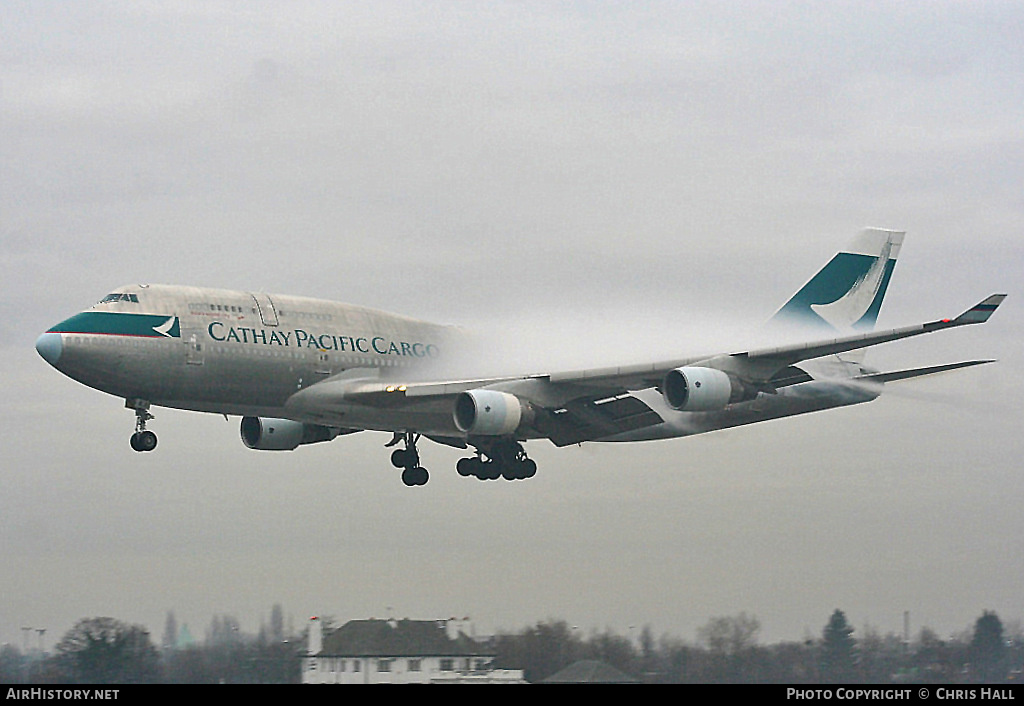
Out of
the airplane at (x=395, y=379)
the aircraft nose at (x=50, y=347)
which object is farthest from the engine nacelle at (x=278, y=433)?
the aircraft nose at (x=50, y=347)

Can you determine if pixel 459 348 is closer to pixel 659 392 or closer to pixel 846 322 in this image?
pixel 659 392

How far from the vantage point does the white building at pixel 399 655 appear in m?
52.4

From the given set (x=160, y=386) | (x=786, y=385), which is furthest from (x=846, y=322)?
(x=160, y=386)

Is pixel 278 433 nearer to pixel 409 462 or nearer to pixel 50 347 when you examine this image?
pixel 409 462

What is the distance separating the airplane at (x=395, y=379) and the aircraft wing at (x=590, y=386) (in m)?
0.05

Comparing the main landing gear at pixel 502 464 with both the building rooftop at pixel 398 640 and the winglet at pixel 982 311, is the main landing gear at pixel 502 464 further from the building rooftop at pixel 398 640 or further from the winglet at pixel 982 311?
the winglet at pixel 982 311

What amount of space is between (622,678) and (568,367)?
13018mm

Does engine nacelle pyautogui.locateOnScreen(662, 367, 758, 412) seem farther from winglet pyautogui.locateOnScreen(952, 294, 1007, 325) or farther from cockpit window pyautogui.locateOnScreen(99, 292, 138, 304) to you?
cockpit window pyautogui.locateOnScreen(99, 292, 138, 304)

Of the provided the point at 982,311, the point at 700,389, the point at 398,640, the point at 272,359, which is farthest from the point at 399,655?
the point at 982,311

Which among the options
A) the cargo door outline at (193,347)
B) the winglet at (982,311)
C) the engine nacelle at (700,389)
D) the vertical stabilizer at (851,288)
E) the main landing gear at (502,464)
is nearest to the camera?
the winglet at (982,311)

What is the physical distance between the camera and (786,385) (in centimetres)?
5828

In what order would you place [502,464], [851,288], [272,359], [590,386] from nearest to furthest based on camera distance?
[272,359]
[590,386]
[502,464]
[851,288]

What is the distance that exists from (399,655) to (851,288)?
24266 mm

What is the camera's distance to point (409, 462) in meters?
64.7
